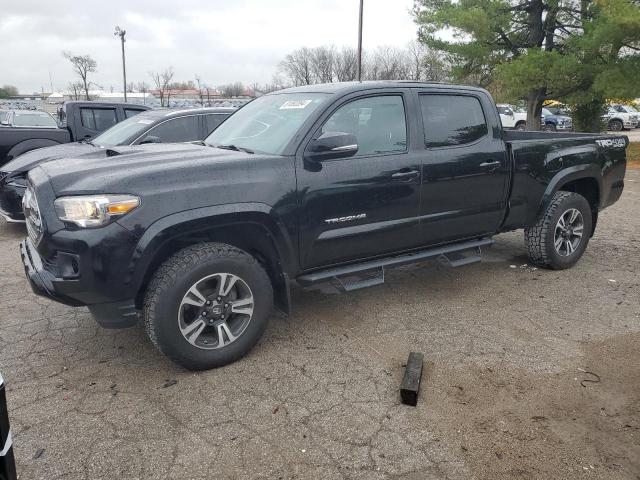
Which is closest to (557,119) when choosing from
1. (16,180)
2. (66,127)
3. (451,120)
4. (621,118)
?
Answer: (621,118)

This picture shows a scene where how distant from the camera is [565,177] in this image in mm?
5098

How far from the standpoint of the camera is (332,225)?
364cm

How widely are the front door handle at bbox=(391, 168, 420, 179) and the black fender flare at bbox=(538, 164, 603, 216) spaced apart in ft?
5.71

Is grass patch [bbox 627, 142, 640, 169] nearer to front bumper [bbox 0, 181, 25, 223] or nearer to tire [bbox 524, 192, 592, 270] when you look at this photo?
tire [bbox 524, 192, 592, 270]

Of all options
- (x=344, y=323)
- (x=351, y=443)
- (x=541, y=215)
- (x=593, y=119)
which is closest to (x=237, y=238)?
(x=344, y=323)

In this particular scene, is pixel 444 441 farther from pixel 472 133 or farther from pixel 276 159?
pixel 472 133

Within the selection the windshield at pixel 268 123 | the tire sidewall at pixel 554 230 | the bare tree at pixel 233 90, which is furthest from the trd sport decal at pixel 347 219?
the bare tree at pixel 233 90

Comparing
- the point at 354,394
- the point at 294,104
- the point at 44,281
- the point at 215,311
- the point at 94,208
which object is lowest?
the point at 354,394

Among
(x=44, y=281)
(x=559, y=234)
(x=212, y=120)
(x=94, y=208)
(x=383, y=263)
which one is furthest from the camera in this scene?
(x=212, y=120)

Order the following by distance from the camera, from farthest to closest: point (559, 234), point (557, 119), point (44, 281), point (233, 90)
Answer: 1. point (233, 90)
2. point (557, 119)
3. point (559, 234)
4. point (44, 281)

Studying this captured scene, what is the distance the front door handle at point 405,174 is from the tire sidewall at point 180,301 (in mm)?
1292

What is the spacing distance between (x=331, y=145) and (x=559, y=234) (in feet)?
10.1

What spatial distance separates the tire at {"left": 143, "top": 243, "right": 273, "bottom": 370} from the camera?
3.08 m

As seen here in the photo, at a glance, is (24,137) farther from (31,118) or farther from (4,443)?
(4,443)
